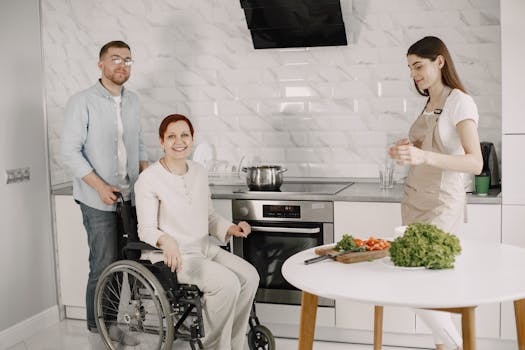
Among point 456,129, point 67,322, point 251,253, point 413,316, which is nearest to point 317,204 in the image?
point 251,253

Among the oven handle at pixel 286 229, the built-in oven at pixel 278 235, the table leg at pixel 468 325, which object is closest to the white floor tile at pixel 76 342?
the built-in oven at pixel 278 235

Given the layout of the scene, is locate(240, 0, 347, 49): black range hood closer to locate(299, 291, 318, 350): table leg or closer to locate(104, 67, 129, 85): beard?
locate(104, 67, 129, 85): beard

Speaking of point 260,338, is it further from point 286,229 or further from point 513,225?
point 513,225

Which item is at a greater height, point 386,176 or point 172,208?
point 386,176

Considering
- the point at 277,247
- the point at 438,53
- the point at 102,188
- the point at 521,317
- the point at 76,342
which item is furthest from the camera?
the point at 76,342

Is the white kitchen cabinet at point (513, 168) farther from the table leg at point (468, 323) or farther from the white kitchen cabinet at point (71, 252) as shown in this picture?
the white kitchen cabinet at point (71, 252)

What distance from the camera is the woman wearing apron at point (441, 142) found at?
119 inches

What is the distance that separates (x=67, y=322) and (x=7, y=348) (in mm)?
520

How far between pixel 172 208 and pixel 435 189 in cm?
130

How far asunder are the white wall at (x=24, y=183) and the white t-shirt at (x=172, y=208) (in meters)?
1.11

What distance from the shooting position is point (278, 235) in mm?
4121

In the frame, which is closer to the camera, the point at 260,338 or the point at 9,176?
the point at 260,338

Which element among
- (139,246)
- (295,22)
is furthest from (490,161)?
(139,246)

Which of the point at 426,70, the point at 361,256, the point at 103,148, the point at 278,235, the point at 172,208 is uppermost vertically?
the point at 426,70
